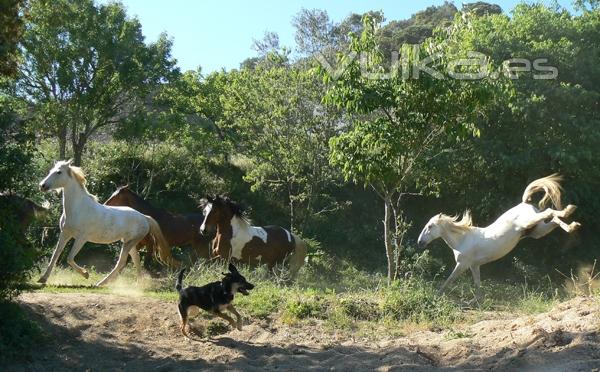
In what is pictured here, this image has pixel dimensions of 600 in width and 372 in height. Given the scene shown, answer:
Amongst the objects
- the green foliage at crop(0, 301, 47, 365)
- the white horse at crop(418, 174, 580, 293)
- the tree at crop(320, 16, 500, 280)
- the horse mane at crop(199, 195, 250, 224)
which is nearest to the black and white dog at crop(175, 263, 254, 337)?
the green foliage at crop(0, 301, 47, 365)

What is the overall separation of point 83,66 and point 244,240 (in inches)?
323

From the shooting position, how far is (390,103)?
41.0 ft

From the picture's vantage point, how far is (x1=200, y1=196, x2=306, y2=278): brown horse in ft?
47.5

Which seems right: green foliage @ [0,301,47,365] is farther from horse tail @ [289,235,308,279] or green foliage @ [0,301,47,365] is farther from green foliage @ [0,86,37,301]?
horse tail @ [289,235,308,279]

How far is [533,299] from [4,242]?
8102mm

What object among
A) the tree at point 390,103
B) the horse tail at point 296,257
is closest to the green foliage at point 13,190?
the tree at point 390,103

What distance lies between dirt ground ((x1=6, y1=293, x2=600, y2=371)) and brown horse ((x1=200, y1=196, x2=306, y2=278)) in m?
4.46

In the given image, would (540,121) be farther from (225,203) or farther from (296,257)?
(225,203)

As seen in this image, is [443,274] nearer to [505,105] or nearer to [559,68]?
[505,105]

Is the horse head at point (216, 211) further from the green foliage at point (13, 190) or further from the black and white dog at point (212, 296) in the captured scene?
the green foliage at point (13, 190)

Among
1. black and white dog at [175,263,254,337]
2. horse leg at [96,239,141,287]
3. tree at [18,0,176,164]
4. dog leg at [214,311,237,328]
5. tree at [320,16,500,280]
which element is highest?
tree at [18,0,176,164]

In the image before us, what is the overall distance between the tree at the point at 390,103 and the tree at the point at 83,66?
9754 mm

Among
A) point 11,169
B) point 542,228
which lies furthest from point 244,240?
point 11,169

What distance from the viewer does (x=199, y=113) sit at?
24.2 m
